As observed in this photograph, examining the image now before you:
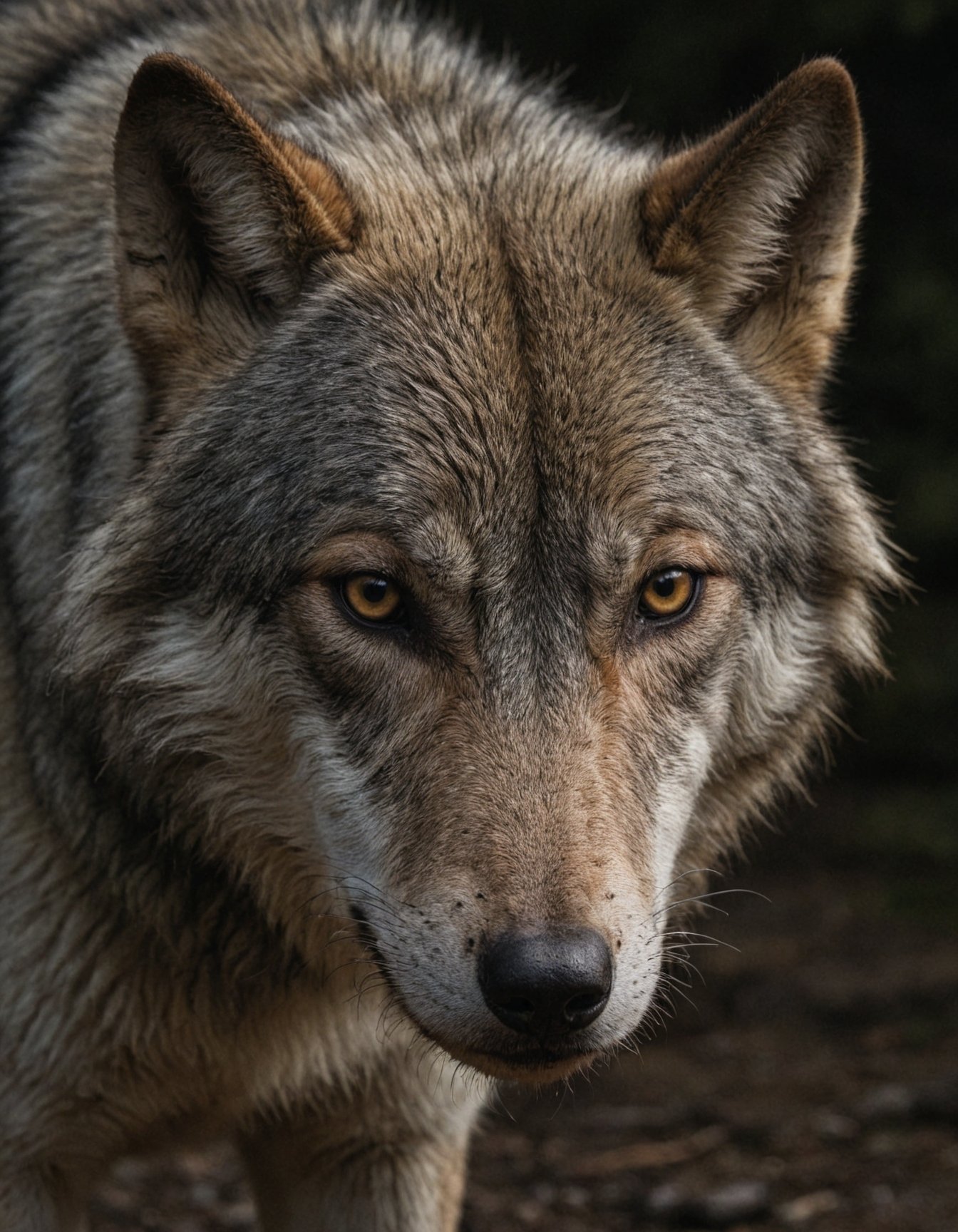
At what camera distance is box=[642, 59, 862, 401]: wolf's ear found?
3.47 meters

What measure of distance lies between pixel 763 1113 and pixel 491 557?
3541mm

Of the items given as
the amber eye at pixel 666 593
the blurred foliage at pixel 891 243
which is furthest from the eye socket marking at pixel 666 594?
the blurred foliage at pixel 891 243

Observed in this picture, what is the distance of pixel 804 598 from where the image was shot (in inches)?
147

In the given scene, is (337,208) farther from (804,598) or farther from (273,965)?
(273,965)

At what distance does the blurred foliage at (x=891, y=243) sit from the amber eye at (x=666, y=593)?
4.08 meters

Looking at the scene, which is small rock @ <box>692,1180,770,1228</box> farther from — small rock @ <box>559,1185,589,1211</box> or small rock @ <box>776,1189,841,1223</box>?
small rock @ <box>559,1185,589,1211</box>

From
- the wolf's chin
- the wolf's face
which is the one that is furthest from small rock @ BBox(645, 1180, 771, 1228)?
the wolf's chin

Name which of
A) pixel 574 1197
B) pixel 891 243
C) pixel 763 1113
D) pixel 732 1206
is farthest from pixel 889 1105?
pixel 891 243

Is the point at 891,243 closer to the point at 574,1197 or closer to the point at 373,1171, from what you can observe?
the point at 574,1197

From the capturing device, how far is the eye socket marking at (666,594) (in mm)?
3322

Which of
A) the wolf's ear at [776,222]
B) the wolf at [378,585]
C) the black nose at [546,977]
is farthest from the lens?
the wolf's ear at [776,222]

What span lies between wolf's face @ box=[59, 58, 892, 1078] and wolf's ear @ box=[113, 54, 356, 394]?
1cm

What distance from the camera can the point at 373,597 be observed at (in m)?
3.21

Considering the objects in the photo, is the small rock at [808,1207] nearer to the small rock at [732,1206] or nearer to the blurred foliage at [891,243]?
the small rock at [732,1206]
